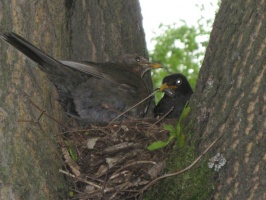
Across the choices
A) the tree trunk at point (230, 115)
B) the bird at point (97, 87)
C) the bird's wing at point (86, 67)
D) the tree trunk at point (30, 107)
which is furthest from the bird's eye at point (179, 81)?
the tree trunk at point (230, 115)

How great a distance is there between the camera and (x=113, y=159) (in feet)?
14.8

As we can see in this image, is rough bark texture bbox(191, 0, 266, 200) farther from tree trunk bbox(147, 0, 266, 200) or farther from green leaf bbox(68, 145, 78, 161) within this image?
green leaf bbox(68, 145, 78, 161)

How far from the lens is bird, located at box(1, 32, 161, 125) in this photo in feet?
16.4

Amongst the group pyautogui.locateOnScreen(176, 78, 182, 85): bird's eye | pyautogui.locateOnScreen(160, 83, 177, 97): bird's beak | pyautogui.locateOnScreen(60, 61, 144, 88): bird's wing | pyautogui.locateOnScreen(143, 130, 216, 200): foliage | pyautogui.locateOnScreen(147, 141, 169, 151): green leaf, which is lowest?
pyautogui.locateOnScreen(143, 130, 216, 200): foliage

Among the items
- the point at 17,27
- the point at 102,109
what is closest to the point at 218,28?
the point at 17,27

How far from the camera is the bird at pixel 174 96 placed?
21.8ft

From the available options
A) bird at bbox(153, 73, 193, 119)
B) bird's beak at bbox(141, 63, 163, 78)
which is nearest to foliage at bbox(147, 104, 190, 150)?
bird at bbox(153, 73, 193, 119)

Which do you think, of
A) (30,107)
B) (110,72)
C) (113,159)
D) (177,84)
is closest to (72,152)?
(113,159)

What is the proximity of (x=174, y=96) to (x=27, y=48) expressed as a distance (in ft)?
9.89

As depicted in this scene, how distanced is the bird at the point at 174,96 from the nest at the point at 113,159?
5.45 feet

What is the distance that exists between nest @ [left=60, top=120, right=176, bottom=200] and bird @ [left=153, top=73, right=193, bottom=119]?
1.66 m

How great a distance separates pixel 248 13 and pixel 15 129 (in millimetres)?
1784

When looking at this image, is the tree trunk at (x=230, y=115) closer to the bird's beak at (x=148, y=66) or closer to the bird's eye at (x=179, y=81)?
the bird's beak at (x=148, y=66)

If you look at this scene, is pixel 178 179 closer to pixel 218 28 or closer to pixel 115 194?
→ pixel 115 194
